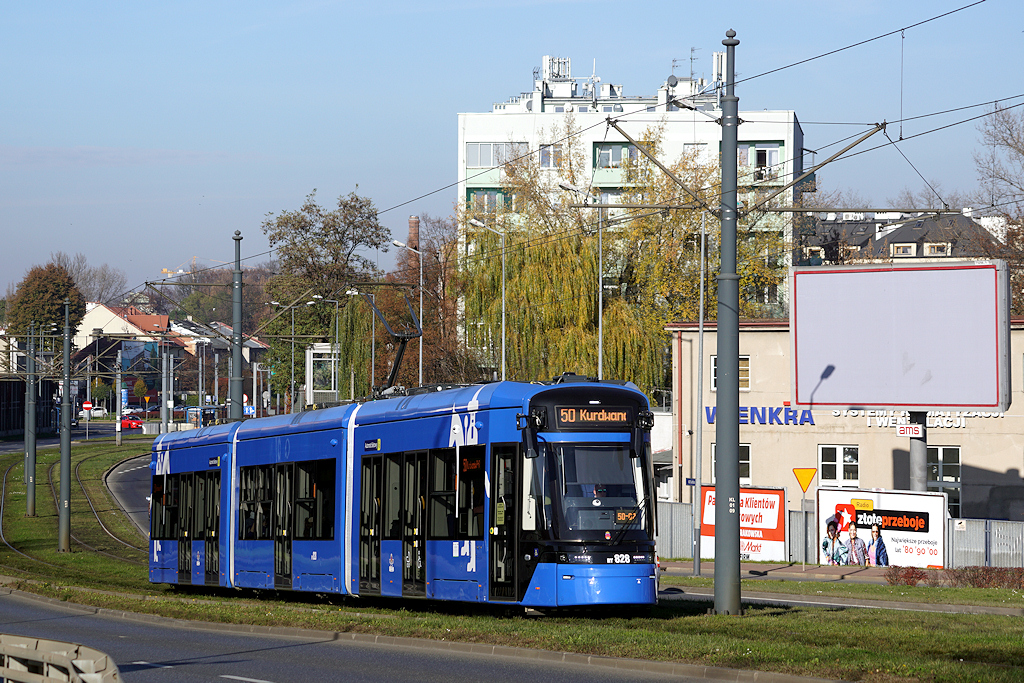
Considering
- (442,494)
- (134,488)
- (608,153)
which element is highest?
(608,153)

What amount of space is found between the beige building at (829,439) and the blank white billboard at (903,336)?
5.11m

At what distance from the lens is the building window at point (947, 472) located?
130 feet

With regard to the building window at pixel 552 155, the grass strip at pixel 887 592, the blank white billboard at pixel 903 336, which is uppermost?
the building window at pixel 552 155

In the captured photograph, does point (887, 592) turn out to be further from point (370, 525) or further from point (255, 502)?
point (255, 502)

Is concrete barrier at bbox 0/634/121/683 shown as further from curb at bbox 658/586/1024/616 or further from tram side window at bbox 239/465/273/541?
curb at bbox 658/586/1024/616

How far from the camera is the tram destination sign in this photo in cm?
1570

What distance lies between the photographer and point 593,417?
15828 millimetres

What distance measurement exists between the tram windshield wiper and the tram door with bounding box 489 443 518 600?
126cm

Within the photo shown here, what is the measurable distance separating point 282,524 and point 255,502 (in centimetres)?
134

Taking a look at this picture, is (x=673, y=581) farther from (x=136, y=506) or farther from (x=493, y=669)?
(x=136, y=506)

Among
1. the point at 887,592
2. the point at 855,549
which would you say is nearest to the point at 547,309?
the point at 855,549

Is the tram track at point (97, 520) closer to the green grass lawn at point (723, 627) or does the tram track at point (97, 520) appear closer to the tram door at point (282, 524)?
the green grass lawn at point (723, 627)

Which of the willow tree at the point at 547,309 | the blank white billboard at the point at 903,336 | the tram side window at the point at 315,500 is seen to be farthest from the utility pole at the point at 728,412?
the willow tree at the point at 547,309

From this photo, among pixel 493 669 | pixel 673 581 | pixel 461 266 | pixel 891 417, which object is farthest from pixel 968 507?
pixel 493 669
